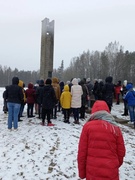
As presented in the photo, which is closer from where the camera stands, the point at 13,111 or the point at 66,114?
the point at 13,111

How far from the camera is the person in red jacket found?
10.5 feet

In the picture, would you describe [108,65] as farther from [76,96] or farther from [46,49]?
[76,96]

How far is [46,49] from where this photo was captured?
14.6 metres

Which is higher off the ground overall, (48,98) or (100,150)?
(48,98)

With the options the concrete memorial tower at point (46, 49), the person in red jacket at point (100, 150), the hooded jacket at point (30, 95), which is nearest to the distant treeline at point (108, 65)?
the concrete memorial tower at point (46, 49)

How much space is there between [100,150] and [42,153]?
3.34 meters

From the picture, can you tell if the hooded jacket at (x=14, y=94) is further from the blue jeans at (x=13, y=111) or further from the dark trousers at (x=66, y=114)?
the dark trousers at (x=66, y=114)

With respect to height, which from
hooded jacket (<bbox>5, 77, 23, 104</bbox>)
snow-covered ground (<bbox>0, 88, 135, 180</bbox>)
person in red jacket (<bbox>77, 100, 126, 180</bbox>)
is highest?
hooded jacket (<bbox>5, 77, 23, 104</bbox>)

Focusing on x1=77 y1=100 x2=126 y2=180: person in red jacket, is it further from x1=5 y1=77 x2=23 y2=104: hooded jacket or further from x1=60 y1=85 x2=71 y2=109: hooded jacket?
x1=60 y1=85 x2=71 y2=109: hooded jacket

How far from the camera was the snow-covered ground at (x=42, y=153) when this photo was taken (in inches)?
204

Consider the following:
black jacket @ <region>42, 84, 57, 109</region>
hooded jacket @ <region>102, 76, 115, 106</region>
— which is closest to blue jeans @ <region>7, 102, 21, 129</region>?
black jacket @ <region>42, 84, 57, 109</region>

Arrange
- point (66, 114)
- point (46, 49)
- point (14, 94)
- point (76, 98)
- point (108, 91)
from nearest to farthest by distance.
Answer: point (14, 94) < point (76, 98) < point (66, 114) < point (108, 91) < point (46, 49)

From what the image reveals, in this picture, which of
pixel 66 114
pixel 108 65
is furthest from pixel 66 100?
pixel 108 65

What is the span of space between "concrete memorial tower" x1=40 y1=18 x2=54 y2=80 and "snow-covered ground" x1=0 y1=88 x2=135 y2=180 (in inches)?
237
